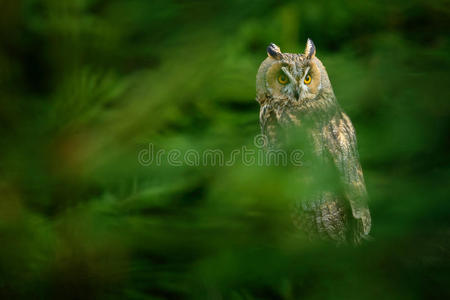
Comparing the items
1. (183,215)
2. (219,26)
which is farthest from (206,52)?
(183,215)

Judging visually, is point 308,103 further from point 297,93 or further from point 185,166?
point 185,166

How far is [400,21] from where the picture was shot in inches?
16.5

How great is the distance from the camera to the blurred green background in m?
0.21

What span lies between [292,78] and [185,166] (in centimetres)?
134

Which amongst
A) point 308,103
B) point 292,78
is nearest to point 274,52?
point 292,78

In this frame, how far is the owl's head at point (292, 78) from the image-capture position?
154 centimetres

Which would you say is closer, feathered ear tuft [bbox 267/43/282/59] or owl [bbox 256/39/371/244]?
owl [bbox 256/39/371/244]

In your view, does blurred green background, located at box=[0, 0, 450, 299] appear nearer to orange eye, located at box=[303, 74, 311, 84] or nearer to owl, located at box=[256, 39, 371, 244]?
owl, located at box=[256, 39, 371, 244]

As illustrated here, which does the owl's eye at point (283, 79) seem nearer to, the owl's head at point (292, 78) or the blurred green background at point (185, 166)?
the owl's head at point (292, 78)

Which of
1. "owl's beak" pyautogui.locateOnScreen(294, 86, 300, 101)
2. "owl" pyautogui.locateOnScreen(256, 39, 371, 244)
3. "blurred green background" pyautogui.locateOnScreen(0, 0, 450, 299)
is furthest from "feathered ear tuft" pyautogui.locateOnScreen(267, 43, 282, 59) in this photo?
"blurred green background" pyautogui.locateOnScreen(0, 0, 450, 299)

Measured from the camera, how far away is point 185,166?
264mm

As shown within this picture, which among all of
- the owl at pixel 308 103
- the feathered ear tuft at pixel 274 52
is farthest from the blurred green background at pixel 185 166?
the feathered ear tuft at pixel 274 52

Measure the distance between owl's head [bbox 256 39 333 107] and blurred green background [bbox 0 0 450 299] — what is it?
1.16 meters

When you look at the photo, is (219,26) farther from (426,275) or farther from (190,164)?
(426,275)
